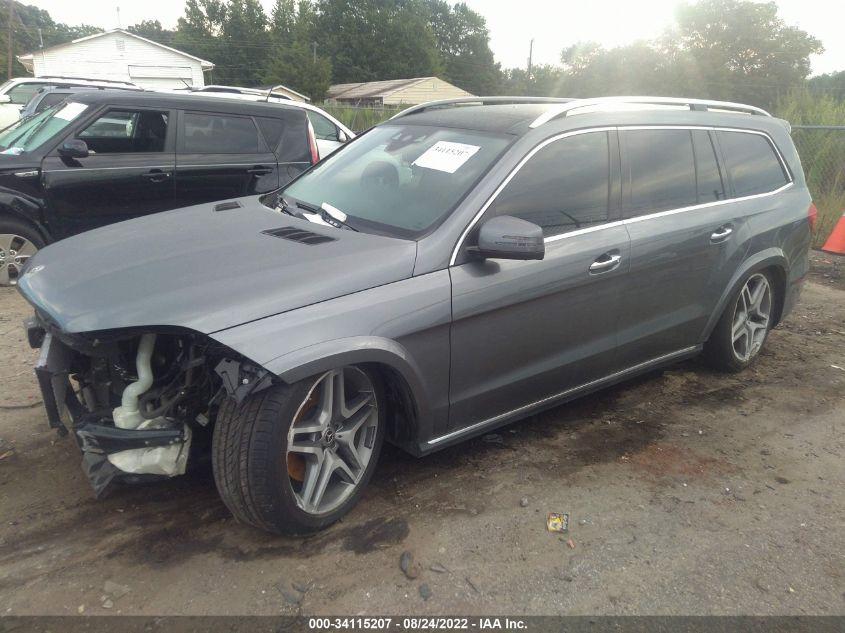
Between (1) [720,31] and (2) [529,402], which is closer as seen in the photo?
(2) [529,402]

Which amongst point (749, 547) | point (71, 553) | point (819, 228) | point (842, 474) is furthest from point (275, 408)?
point (819, 228)

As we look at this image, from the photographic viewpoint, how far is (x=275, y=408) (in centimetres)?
261

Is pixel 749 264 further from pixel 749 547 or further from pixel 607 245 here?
pixel 749 547

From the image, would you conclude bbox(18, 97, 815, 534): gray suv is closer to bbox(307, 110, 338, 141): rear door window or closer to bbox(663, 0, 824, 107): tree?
bbox(307, 110, 338, 141): rear door window

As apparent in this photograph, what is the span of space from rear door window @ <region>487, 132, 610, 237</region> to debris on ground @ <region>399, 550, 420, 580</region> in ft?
5.07

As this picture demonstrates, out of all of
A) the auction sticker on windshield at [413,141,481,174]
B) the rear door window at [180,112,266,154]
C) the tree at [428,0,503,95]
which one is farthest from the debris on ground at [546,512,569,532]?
the tree at [428,0,503,95]

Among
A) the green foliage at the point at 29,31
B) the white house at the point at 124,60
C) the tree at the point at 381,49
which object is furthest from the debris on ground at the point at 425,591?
the tree at the point at 381,49

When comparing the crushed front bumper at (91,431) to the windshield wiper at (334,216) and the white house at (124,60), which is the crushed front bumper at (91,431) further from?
the white house at (124,60)

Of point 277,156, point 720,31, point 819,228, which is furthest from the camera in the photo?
point 720,31

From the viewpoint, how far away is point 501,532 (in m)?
3.01

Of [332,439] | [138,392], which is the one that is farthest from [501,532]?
[138,392]

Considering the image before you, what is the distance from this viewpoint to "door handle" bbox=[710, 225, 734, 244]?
164 inches

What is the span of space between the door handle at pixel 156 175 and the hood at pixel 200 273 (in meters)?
3.23

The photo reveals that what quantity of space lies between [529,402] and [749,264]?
1.95 m
